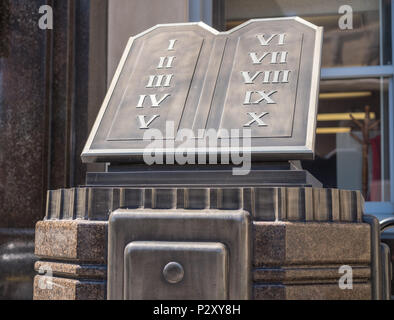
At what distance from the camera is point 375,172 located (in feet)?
12.1

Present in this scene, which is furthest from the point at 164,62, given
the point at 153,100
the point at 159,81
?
the point at 153,100

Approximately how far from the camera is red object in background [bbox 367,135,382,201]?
12.0 ft

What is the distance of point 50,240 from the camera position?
1915mm

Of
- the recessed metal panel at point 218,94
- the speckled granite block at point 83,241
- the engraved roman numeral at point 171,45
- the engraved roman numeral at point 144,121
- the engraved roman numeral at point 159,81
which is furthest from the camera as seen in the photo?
the engraved roman numeral at point 171,45

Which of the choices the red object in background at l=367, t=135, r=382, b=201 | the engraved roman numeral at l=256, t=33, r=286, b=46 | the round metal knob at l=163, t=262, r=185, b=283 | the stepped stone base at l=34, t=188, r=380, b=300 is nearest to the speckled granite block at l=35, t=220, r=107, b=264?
the stepped stone base at l=34, t=188, r=380, b=300

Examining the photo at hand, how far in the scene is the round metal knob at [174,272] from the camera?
1.68 m

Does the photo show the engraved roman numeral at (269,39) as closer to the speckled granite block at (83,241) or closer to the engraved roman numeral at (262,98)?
the engraved roman numeral at (262,98)

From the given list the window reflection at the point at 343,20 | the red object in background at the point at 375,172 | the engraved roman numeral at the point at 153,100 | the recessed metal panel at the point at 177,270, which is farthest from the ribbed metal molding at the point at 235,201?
the window reflection at the point at 343,20

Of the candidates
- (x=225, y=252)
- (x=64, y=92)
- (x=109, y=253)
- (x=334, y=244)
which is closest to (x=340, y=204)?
(x=334, y=244)

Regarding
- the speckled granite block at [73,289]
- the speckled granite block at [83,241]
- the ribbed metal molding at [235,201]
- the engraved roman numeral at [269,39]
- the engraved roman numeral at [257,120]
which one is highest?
the engraved roman numeral at [269,39]

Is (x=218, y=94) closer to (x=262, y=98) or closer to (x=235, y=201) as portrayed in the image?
(x=262, y=98)

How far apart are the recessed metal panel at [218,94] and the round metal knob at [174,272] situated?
1.46 feet

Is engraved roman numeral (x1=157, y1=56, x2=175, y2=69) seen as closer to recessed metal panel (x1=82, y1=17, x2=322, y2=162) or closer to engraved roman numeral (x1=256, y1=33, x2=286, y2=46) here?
recessed metal panel (x1=82, y1=17, x2=322, y2=162)

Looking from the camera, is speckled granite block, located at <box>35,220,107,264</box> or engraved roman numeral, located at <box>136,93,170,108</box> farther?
engraved roman numeral, located at <box>136,93,170,108</box>
